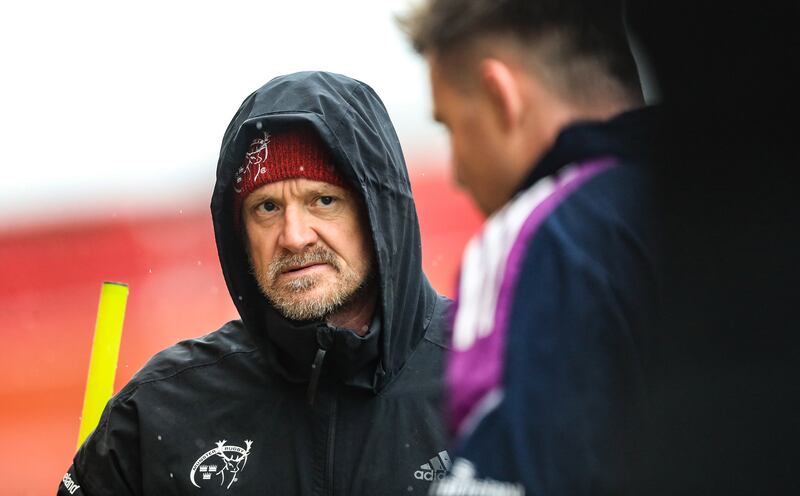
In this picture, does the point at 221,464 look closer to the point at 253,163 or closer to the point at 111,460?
the point at 111,460

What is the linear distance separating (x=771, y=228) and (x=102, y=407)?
8.44 feet

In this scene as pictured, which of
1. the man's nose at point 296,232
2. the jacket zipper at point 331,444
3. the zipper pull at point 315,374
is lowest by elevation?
the jacket zipper at point 331,444

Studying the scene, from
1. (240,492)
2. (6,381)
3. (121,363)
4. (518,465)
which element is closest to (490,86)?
(518,465)

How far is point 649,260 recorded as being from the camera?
1089mm

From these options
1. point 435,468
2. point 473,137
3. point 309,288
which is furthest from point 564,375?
point 309,288

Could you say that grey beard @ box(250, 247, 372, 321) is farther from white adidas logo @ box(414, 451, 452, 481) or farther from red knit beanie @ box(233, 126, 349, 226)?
white adidas logo @ box(414, 451, 452, 481)

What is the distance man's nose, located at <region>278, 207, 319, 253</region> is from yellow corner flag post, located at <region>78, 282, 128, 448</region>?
1.89ft

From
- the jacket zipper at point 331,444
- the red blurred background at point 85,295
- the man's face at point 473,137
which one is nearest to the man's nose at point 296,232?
the jacket zipper at point 331,444

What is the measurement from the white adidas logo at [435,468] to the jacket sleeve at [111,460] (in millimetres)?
745

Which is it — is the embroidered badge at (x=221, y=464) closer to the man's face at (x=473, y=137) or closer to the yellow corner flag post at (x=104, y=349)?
the yellow corner flag post at (x=104, y=349)

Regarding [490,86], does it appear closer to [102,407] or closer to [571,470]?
[571,470]

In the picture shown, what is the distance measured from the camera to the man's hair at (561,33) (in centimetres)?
129

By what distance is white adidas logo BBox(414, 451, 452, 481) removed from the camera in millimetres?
2525

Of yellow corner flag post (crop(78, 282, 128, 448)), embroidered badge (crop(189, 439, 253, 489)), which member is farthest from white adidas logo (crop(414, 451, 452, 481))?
yellow corner flag post (crop(78, 282, 128, 448))
